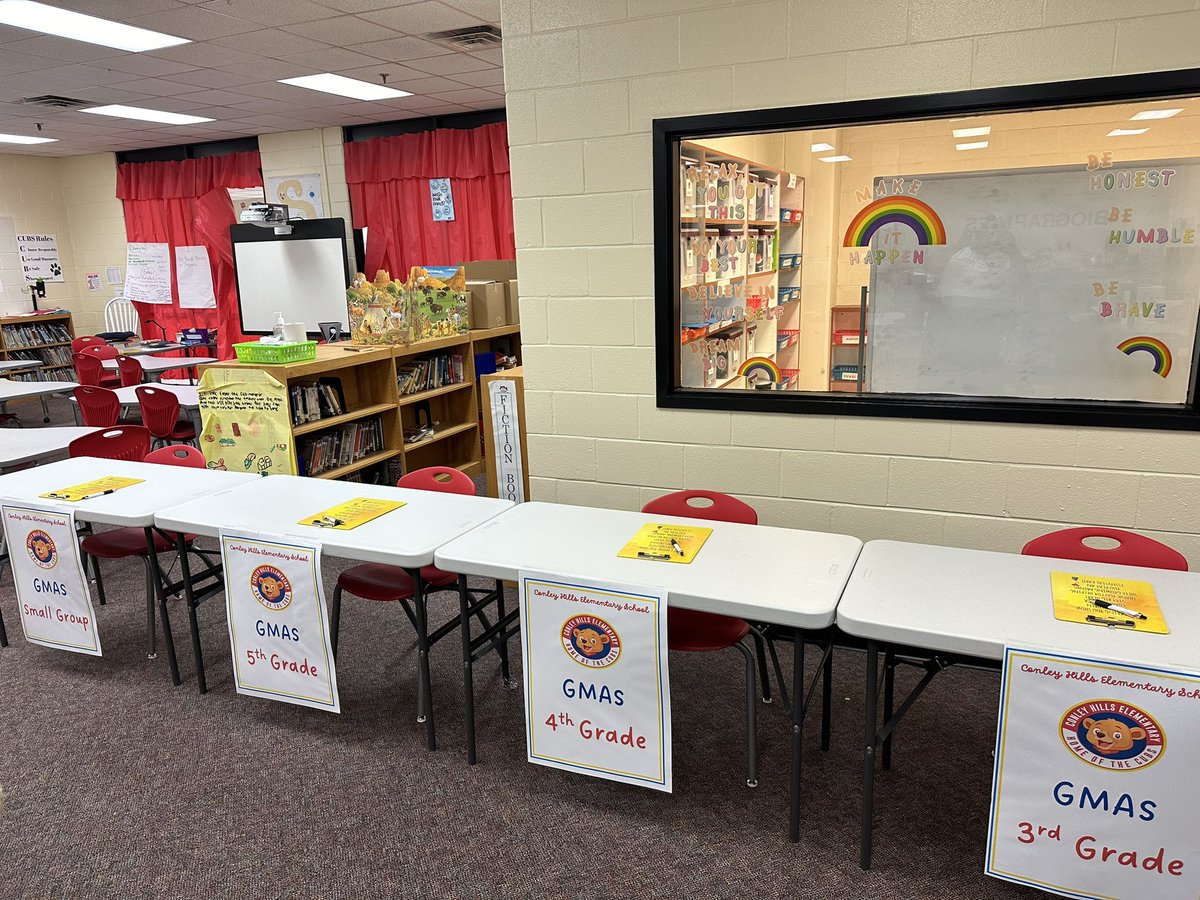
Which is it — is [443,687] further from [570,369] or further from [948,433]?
[948,433]

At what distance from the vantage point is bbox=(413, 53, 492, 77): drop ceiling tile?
5.68 meters

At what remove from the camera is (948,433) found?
2887 mm

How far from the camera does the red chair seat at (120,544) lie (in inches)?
123

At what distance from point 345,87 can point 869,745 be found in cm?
644

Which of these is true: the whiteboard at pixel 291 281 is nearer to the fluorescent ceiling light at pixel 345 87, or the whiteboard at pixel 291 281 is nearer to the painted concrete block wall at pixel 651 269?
the fluorescent ceiling light at pixel 345 87

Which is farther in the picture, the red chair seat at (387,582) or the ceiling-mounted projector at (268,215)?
the ceiling-mounted projector at (268,215)

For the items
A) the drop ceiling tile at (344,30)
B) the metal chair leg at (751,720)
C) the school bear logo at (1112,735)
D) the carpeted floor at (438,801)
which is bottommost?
the carpeted floor at (438,801)

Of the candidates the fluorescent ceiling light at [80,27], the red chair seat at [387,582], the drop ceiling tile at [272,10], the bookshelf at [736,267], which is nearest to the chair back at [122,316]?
the fluorescent ceiling light at [80,27]

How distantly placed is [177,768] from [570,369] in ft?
6.55

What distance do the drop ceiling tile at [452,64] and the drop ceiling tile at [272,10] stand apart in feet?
3.85

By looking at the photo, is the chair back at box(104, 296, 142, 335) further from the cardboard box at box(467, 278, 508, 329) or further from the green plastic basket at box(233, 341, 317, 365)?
the green plastic basket at box(233, 341, 317, 365)

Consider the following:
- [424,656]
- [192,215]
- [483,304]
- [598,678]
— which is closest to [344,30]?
[483,304]

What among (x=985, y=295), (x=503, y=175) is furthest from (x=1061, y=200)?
(x=503, y=175)

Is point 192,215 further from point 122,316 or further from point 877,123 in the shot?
point 877,123
